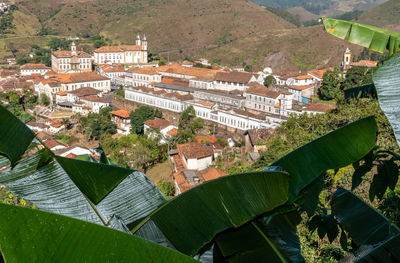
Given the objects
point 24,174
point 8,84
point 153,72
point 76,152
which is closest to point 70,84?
point 8,84

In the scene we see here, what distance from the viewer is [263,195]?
1444 mm

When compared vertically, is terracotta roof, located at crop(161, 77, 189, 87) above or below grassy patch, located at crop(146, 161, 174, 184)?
above

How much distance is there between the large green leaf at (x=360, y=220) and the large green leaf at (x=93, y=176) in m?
1.28

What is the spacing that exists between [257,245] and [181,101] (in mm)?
25855

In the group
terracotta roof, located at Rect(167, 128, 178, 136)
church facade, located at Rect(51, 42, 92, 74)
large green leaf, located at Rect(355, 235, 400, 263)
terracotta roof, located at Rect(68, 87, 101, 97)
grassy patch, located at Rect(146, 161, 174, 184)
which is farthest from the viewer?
church facade, located at Rect(51, 42, 92, 74)

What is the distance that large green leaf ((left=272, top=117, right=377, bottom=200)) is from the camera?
1644 mm

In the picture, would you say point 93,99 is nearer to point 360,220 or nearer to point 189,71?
point 189,71

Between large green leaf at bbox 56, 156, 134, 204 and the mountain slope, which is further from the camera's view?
the mountain slope

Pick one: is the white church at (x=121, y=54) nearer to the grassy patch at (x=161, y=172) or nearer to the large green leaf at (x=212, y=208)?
the grassy patch at (x=161, y=172)

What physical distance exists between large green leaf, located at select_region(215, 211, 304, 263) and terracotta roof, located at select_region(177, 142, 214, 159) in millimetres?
14468

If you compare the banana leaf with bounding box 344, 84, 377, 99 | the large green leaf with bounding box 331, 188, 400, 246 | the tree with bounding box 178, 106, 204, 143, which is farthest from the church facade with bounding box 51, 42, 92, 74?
the large green leaf with bounding box 331, 188, 400, 246

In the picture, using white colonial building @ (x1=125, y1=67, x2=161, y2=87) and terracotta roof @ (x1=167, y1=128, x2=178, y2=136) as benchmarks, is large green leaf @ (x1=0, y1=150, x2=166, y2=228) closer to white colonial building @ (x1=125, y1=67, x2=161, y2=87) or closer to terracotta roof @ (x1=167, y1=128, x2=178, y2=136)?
terracotta roof @ (x1=167, y1=128, x2=178, y2=136)

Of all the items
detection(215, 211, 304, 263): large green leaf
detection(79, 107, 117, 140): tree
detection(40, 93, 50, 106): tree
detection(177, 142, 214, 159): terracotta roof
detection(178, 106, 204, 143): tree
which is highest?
detection(215, 211, 304, 263): large green leaf

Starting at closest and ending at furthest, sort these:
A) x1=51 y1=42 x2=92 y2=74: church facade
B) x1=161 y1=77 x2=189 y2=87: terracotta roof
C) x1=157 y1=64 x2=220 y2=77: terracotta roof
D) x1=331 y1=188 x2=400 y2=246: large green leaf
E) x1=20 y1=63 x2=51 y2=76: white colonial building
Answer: x1=331 y1=188 x2=400 y2=246: large green leaf < x1=161 y1=77 x2=189 y2=87: terracotta roof < x1=157 y1=64 x2=220 y2=77: terracotta roof < x1=20 y1=63 x2=51 y2=76: white colonial building < x1=51 y1=42 x2=92 y2=74: church facade
